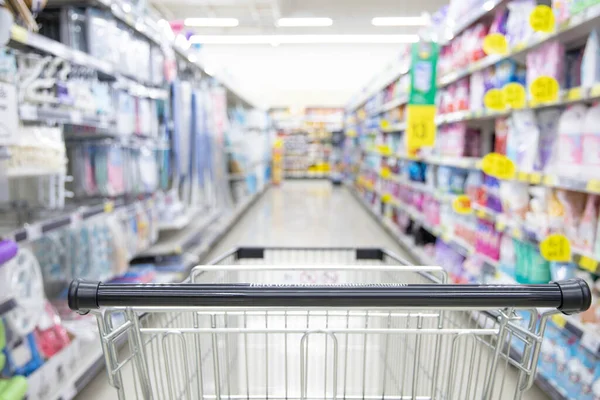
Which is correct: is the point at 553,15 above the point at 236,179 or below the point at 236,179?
above

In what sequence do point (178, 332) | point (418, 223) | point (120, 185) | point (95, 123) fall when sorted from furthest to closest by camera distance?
point (418, 223), point (120, 185), point (95, 123), point (178, 332)

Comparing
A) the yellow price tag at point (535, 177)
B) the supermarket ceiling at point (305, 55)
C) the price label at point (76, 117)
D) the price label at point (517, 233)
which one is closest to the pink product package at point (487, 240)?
the price label at point (517, 233)

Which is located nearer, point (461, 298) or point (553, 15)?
point (461, 298)

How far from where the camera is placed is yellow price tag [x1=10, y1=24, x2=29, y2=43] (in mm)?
1544

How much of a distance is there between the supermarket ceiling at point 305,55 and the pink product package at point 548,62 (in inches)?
340

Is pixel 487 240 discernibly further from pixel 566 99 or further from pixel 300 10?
pixel 300 10

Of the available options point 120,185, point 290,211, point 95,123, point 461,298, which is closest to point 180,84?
point 120,185

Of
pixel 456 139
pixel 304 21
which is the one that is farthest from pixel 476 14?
pixel 304 21

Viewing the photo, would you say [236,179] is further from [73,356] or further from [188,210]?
[73,356]

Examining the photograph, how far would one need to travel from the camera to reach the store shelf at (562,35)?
5.49 feet

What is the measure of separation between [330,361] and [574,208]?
1343 mm

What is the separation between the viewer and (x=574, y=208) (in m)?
1.95

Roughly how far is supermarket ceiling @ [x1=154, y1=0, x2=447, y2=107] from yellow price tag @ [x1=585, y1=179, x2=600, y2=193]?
933 cm

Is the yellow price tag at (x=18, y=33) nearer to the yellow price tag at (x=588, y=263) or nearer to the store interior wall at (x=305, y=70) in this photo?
the yellow price tag at (x=588, y=263)
